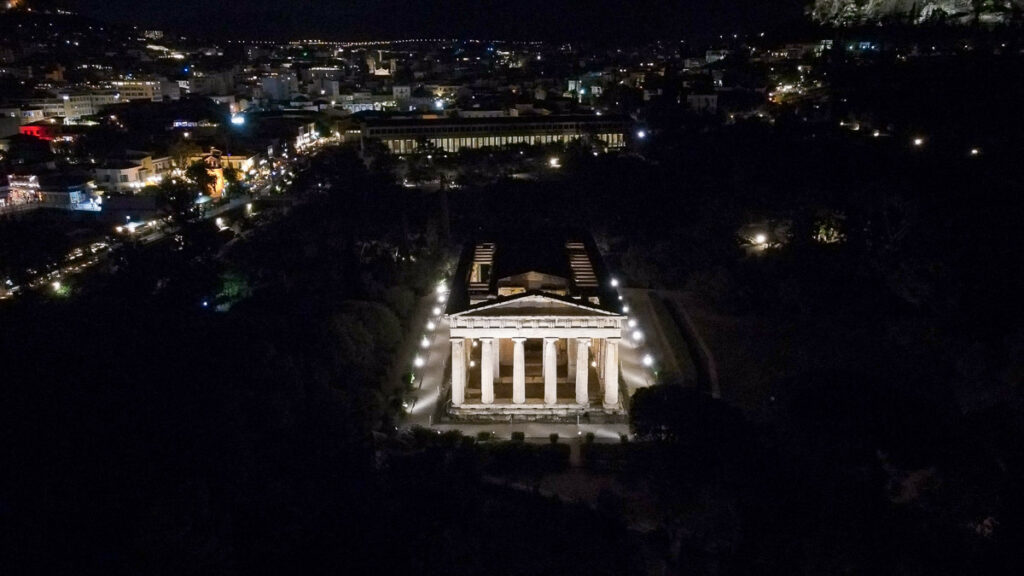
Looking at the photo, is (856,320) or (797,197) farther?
(797,197)

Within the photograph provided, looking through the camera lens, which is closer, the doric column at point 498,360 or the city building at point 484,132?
the doric column at point 498,360

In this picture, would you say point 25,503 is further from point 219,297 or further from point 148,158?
point 148,158

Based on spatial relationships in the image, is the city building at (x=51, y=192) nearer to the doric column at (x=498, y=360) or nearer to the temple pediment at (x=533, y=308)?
the doric column at (x=498, y=360)

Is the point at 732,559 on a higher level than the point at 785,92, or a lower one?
lower

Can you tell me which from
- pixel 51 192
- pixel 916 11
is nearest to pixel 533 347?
pixel 51 192

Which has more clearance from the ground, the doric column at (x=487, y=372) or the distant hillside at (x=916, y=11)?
the distant hillside at (x=916, y=11)

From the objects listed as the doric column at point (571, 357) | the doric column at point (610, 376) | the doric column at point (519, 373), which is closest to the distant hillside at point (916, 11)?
the doric column at point (571, 357)

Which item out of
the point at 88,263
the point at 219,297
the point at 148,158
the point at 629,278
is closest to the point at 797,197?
the point at 629,278
